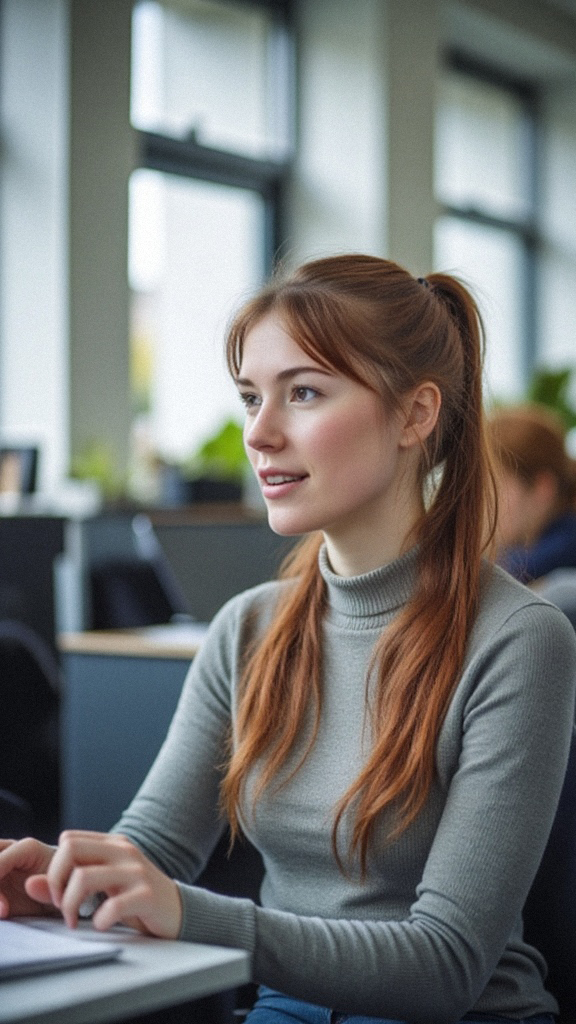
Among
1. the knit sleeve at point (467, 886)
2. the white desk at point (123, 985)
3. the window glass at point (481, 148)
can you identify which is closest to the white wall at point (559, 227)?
the window glass at point (481, 148)

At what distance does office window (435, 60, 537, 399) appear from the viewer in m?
7.30

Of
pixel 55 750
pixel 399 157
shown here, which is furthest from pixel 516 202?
pixel 55 750

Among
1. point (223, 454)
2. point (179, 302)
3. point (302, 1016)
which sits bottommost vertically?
point (302, 1016)

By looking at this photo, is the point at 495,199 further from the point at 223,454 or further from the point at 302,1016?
the point at 302,1016

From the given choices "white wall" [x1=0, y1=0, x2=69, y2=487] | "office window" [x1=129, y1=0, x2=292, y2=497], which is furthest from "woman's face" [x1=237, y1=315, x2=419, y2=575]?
"office window" [x1=129, y1=0, x2=292, y2=497]

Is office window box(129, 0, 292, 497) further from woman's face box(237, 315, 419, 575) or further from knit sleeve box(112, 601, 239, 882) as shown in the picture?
woman's face box(237, 315, 419, 575)

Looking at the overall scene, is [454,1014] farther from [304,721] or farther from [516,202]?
[516,202]

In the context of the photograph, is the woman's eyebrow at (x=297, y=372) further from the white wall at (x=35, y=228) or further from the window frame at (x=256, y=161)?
the window frame at (x=256, y=161)

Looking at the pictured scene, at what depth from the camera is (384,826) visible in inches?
49.5

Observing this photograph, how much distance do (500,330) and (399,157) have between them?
1.89 meters

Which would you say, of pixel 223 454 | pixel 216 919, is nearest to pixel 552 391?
pixel 223 454

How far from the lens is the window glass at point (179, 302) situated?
5.42 m

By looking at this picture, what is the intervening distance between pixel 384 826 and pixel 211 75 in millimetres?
5138

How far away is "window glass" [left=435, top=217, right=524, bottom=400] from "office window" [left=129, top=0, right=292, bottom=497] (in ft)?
4.18
